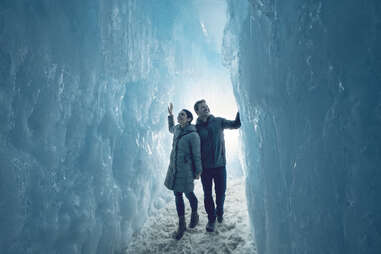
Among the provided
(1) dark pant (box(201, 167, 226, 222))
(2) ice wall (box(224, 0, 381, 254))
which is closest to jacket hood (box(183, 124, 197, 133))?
(1) dark pant (box(201, 167, 226, 222))

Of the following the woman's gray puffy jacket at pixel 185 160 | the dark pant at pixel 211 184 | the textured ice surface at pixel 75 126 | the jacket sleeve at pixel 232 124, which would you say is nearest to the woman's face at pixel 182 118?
the woman's gray puffy jacket at pixel 185 160

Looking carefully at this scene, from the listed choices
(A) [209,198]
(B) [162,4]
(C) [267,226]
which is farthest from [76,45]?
(B) [162,4]

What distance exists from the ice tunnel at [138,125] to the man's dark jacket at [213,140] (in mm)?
457

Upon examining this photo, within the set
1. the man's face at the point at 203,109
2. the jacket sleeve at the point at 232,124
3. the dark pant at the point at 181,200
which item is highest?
the man's face at the point at 203,109

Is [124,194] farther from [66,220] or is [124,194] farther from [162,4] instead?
[162,4]

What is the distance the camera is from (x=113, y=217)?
12.9 ft

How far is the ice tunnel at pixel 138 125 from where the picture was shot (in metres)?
1.12

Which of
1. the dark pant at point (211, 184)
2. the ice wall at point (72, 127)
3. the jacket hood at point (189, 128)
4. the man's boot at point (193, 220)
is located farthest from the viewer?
the man's boot at point (193, 220)

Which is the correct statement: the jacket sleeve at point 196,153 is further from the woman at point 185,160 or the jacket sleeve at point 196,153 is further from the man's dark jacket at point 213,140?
the man's dark jacket at point 213,140

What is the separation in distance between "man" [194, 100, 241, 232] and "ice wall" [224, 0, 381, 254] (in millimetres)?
1173

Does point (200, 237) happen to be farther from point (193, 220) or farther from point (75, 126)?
point (75, 126)

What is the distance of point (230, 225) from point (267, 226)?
128cm

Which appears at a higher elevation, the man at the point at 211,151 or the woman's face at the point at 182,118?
the woman's face at the point at 182,118

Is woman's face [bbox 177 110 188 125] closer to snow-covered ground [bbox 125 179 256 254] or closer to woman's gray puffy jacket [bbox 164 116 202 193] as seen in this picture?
woman's gray puffy jacket [bbox 164 116 202 193]
